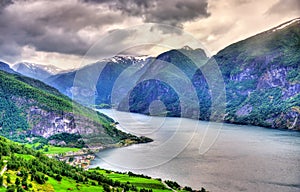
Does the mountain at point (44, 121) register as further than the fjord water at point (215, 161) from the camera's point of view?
Yes

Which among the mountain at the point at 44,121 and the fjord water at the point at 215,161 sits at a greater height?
the mountain at the point at 44,121

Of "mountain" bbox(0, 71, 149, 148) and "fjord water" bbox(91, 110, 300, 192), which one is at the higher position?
"mountain" bbox(0, 71, 149, 148)

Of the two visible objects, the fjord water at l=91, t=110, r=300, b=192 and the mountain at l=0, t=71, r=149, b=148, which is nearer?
the fjord water at l=91, t=110, r=300, b=192

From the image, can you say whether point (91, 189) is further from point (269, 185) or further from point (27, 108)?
point (27, 108)

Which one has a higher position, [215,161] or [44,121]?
[44,121]

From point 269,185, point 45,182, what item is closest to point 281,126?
point 269,185
